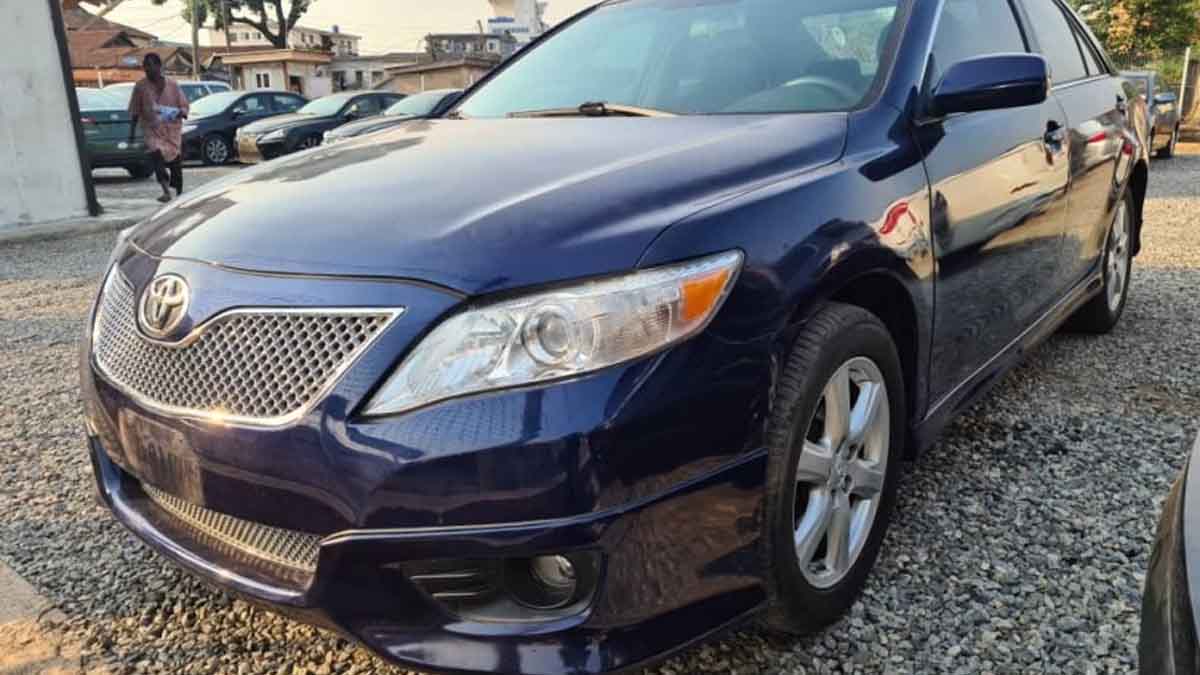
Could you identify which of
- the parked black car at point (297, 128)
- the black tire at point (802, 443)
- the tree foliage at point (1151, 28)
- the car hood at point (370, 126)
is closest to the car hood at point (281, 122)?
the parked black car at point (297, 128)

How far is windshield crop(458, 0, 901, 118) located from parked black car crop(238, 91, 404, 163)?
420 inches

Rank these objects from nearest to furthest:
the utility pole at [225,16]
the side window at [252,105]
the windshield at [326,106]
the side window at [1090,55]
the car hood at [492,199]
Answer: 1. the car hood at [492,199]
2. the side window at [1090,55]
3. the windshield at [326,106]
4. the side window at [252,105]
5. the utility pole at [225,16]

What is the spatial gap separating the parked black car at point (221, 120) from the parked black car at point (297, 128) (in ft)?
4.04

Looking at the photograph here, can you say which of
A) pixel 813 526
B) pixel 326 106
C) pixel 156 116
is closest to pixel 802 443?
pixel 813 526

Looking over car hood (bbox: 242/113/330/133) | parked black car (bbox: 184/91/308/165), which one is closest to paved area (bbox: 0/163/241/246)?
car hood (bbox: 242/113/330/133)

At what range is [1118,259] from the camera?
166 inches

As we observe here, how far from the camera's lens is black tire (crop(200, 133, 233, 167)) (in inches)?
610

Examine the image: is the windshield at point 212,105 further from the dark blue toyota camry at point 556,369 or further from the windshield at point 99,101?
the dark blue toyota camry at point 556,369

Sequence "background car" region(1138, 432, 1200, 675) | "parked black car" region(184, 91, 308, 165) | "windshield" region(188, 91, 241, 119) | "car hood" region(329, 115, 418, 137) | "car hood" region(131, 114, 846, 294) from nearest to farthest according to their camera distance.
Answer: "background car" region(1138, 432, 1200, 675) < "car hood" region(131, 114, 846, 294) < "car hood" region(329, 115, 418, 137) < "parked black car" region(184, 91, 308, 165) < "windshield" region(188, 91, 241, 119)

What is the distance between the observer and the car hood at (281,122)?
1394 cm

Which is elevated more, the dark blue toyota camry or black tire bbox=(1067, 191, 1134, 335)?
the dark blue toyota camry

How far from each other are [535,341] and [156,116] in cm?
957

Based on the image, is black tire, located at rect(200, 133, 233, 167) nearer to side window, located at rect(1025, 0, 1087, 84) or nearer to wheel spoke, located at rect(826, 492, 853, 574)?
side window, located at rect(1025, 0, 1087, 84)

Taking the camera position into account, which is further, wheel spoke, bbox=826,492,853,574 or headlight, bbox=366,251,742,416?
wheel spoke, bbox=826,492,853,574
